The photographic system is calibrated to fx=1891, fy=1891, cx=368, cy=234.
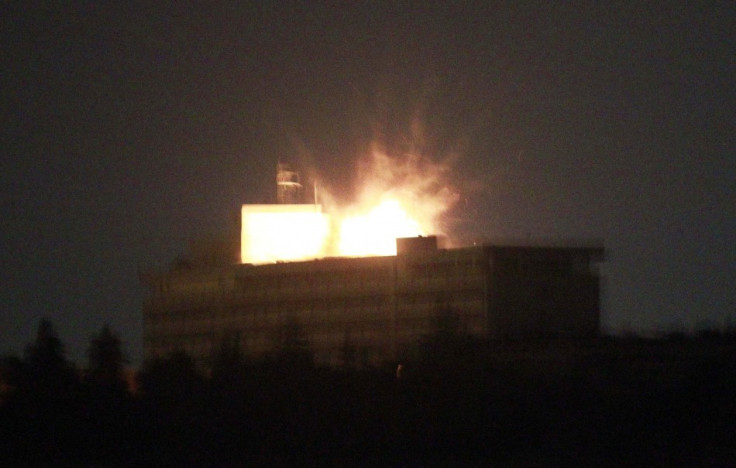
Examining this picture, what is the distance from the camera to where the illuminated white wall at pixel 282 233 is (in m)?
107

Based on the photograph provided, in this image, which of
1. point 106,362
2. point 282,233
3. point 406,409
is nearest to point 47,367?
point 106,362

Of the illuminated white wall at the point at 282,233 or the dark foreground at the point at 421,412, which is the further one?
the illuminated white wall at the point at 282,233

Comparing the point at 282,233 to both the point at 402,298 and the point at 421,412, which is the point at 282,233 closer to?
the point at 402,298

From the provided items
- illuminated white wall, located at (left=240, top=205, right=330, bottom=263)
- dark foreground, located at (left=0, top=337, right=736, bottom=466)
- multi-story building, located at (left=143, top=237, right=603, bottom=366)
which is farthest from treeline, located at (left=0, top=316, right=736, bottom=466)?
illuminated white wall, located at (left=240, top=205, right=330, bottom=263)

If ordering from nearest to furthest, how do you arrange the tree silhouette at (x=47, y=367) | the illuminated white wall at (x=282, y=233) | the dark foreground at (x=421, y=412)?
the dark foreground at (x=421, y=412), the tree silhouette at (x=47, y=367), the illuminated white wall at (x=282, y=233)

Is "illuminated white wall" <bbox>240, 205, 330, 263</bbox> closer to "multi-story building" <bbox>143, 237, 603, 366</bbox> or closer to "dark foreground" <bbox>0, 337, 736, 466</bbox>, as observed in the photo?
"multi-story building" <bbox>143, 237, 603, 366</bbox>

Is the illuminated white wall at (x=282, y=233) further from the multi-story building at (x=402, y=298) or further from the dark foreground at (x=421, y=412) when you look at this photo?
the dark foreground at (x=421, y=412)

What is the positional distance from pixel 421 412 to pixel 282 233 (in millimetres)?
41381

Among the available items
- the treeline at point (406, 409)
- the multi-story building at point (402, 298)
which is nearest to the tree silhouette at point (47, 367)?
the treeline at point (406, 409)

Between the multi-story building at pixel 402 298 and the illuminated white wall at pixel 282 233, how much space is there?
1.51 m

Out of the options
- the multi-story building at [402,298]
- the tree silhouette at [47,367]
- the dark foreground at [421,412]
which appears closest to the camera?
the dark foreground at [421,412]

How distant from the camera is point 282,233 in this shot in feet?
354

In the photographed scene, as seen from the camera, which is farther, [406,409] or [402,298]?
[402,298]

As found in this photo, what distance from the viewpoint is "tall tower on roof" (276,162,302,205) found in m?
111
